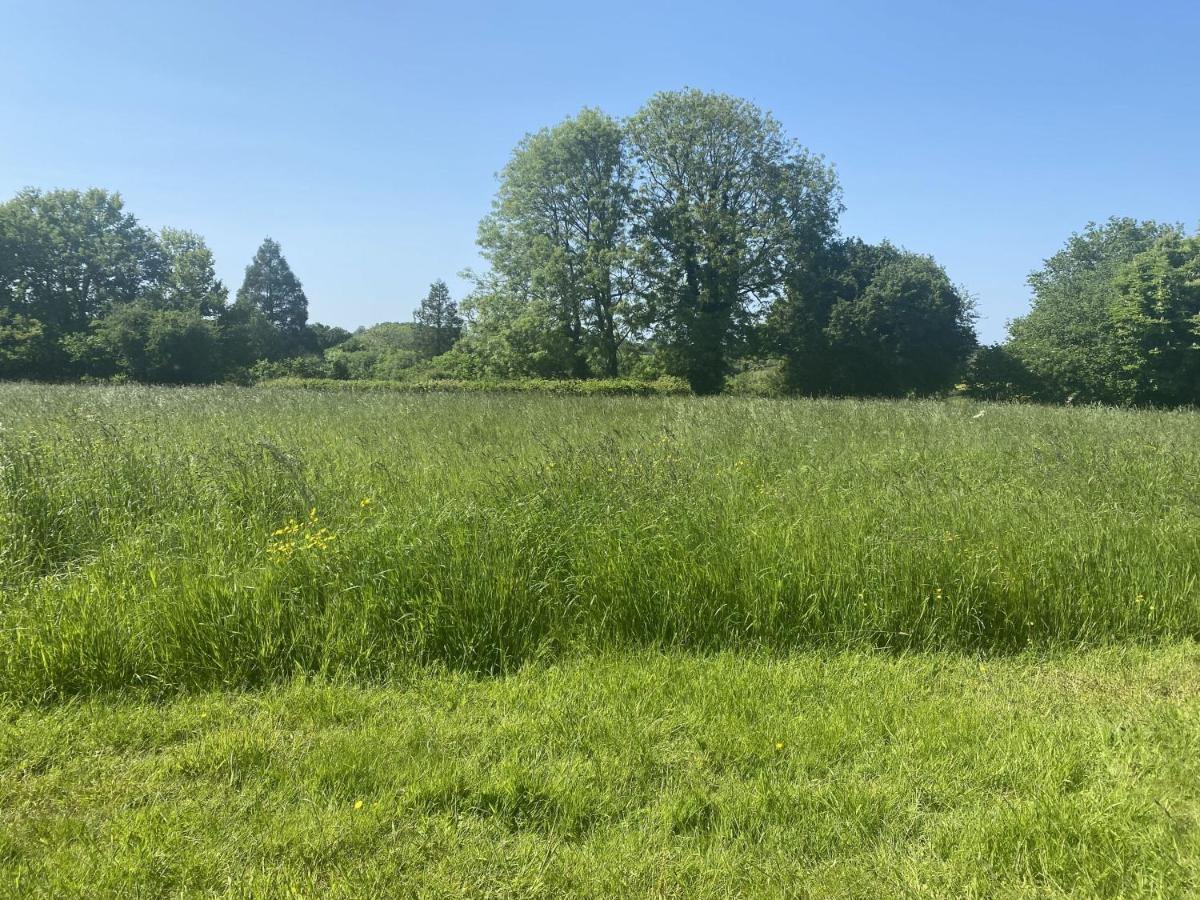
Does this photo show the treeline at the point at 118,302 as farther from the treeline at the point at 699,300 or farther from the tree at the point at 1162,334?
the tree at the point at 1162,334

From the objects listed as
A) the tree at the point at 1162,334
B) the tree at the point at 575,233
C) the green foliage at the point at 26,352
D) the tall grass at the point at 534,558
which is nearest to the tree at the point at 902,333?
the tree at the point at 1162,334

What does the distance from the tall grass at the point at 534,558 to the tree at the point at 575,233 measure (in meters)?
28.7

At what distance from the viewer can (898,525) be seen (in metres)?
4.56

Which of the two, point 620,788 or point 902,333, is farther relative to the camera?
Result: point 902,333

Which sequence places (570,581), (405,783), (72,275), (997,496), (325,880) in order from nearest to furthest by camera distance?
(325,880) → (405,783) → (570,581) → (997,496) → (72,275)

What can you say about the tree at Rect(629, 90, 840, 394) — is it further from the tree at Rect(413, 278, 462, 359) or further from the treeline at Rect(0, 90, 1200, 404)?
the tree at Rect(413, 278, 462, 359)

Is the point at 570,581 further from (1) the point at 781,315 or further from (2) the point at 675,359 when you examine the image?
(1) the point at 781,315

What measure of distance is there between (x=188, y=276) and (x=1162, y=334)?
215 feet

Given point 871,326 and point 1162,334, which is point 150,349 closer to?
point 871,326

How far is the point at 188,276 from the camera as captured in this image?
53.8m

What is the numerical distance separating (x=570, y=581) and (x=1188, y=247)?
1541 inches

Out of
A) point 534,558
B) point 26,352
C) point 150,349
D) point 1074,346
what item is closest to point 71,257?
point 26,352

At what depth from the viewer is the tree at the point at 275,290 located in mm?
66812

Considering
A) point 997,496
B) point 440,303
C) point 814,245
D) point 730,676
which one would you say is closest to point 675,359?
point 814,245
